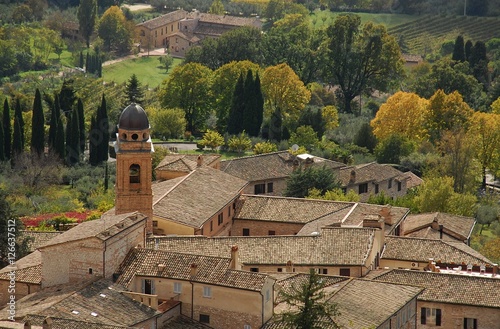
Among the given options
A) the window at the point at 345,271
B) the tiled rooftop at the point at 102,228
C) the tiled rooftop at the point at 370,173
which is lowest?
the tiled rooftop at the point at 370,173

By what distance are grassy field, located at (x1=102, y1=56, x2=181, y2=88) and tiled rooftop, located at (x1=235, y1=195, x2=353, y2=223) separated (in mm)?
62548

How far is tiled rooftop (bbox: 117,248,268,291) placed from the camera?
60.7 meters

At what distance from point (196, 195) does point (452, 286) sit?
16300 millimetres

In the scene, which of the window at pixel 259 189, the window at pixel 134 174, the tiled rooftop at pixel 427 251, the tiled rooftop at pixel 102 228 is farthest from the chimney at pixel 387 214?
the tiled rooftop at pixel 102 228

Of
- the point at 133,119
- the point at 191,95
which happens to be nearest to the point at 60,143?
the point at 191,95

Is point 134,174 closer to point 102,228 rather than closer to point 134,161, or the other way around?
point 134,161

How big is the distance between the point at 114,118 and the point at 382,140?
1904cm

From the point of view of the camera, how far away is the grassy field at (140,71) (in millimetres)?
146000

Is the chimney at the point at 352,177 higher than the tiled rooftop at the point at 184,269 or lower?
lower

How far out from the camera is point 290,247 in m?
70.2

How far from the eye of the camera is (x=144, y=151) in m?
70.8

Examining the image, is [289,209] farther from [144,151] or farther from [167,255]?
[167,255]

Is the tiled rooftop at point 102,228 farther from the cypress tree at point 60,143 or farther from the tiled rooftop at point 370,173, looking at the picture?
the cypress tree at point 60,143

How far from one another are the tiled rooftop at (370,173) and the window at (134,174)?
24757 mm
